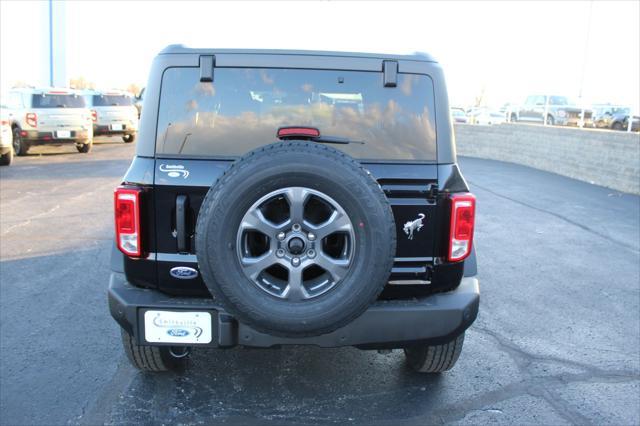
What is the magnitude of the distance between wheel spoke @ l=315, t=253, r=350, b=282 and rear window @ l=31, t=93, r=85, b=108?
16.3 metres

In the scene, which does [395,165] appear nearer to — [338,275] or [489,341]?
[338,275]

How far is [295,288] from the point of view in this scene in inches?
111

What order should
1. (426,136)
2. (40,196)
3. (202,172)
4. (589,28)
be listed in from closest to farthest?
(202,172) < (426,136) < (40,196) < (589,28)

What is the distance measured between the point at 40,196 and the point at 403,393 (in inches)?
348

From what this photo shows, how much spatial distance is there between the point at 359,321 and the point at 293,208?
70cm

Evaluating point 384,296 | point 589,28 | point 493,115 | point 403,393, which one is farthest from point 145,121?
point 493,115

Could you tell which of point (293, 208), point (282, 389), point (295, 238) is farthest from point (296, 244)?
point (282, 389)

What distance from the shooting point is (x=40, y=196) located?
1054 cm

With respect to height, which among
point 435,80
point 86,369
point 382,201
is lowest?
point 86,369

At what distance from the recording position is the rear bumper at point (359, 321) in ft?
9.86

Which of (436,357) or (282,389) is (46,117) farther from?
(436,357)

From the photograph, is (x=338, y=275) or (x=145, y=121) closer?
(x=338, y=275)

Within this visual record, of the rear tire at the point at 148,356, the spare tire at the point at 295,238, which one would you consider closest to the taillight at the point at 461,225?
the spare tire at the point at 295,238

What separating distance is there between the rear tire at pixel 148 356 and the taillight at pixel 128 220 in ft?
2.17
